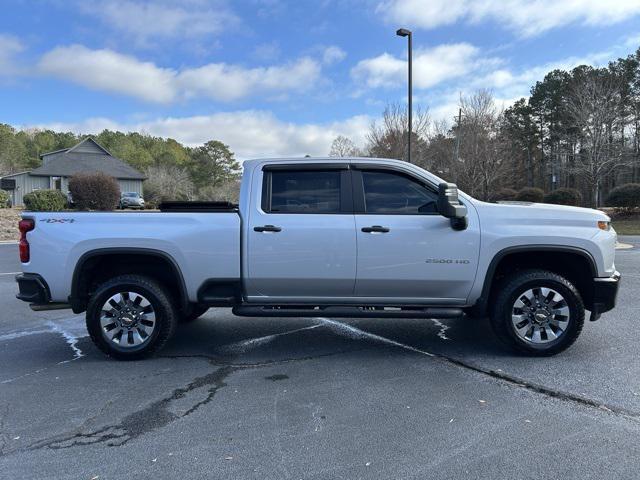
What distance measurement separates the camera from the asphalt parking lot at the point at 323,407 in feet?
10.1

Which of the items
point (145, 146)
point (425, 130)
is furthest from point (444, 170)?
point (145, 146)

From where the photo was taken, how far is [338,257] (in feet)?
16.1

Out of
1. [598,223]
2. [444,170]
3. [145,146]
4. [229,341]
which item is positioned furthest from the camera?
[145,146]

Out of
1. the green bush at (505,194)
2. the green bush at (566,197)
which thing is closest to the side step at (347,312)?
the green bush at (566,197)

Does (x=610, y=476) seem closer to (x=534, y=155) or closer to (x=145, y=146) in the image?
(x=534, y=155)

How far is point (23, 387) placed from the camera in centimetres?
441

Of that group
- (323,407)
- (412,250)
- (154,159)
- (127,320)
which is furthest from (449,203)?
(154,159)

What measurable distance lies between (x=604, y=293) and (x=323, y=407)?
3.12m

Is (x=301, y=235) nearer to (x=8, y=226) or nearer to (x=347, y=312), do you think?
(x=347, y=312)

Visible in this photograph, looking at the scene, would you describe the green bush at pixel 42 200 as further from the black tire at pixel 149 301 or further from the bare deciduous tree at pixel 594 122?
the bare deciduous tree at pixel 594 122

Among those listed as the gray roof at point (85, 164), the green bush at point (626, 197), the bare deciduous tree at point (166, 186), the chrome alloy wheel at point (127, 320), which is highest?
the gray roof at point (85, 164)

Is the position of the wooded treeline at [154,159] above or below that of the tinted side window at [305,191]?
above

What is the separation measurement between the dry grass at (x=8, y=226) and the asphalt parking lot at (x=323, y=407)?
63.4 ft

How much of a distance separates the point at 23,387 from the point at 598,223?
225 inches
